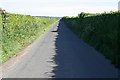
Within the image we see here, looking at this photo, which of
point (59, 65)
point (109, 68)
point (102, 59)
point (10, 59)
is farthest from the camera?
point (10, 59)

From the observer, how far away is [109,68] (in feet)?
49.3

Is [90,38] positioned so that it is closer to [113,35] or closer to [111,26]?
[111,26]

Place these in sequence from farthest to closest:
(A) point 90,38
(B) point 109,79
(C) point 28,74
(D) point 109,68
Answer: (A) point 90,38 → (D) point 109,68 → (C) point 28,74 → (B) point 109,79

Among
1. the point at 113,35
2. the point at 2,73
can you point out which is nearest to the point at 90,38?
the point at 113,35

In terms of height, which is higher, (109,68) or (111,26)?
(111,26)

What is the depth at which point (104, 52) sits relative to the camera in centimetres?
1975

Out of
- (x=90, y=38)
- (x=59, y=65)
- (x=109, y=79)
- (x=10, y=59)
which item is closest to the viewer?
(x=109, y=79)

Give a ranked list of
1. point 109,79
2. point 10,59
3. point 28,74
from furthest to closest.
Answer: point 10,59
point 28,74
point 109,79

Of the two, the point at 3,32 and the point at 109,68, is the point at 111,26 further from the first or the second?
the point at 3,32

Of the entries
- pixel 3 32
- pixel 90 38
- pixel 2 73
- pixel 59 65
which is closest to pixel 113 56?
pixel 59 65

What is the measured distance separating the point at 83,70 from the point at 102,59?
11.3ft

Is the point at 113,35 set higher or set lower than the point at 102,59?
higher

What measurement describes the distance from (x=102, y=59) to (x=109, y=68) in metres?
2.88

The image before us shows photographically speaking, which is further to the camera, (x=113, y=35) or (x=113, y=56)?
(x=113, y=35)
